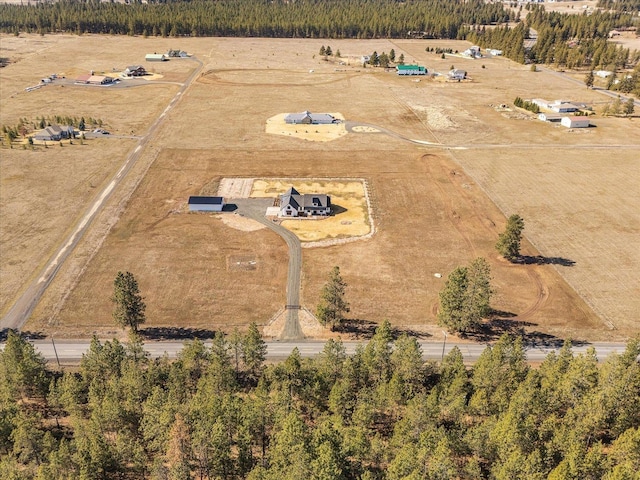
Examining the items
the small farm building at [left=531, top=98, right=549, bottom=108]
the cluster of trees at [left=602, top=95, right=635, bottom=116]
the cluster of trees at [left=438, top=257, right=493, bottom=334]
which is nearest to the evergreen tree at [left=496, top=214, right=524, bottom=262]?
the cluster of trees at [left=438, top=257, right=493, bottom=334]

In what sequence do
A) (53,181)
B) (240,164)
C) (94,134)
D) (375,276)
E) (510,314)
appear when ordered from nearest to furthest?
1. (510,314)
2. (375,276)
3. (53,181)
4. (240,164)
5. (94,134)

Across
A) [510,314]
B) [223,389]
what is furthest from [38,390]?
[510,314]

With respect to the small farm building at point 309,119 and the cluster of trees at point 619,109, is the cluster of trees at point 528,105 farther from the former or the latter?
the small farm building at point 309,119

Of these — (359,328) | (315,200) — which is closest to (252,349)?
(359,328)

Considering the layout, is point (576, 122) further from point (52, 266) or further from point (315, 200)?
point (52, 266)

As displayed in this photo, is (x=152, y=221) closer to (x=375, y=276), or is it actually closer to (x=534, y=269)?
(x=375, y=276)

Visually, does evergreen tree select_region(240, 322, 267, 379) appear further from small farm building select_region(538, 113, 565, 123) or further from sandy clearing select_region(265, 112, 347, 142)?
small farm building select_region(538, 113, 565, 123)
